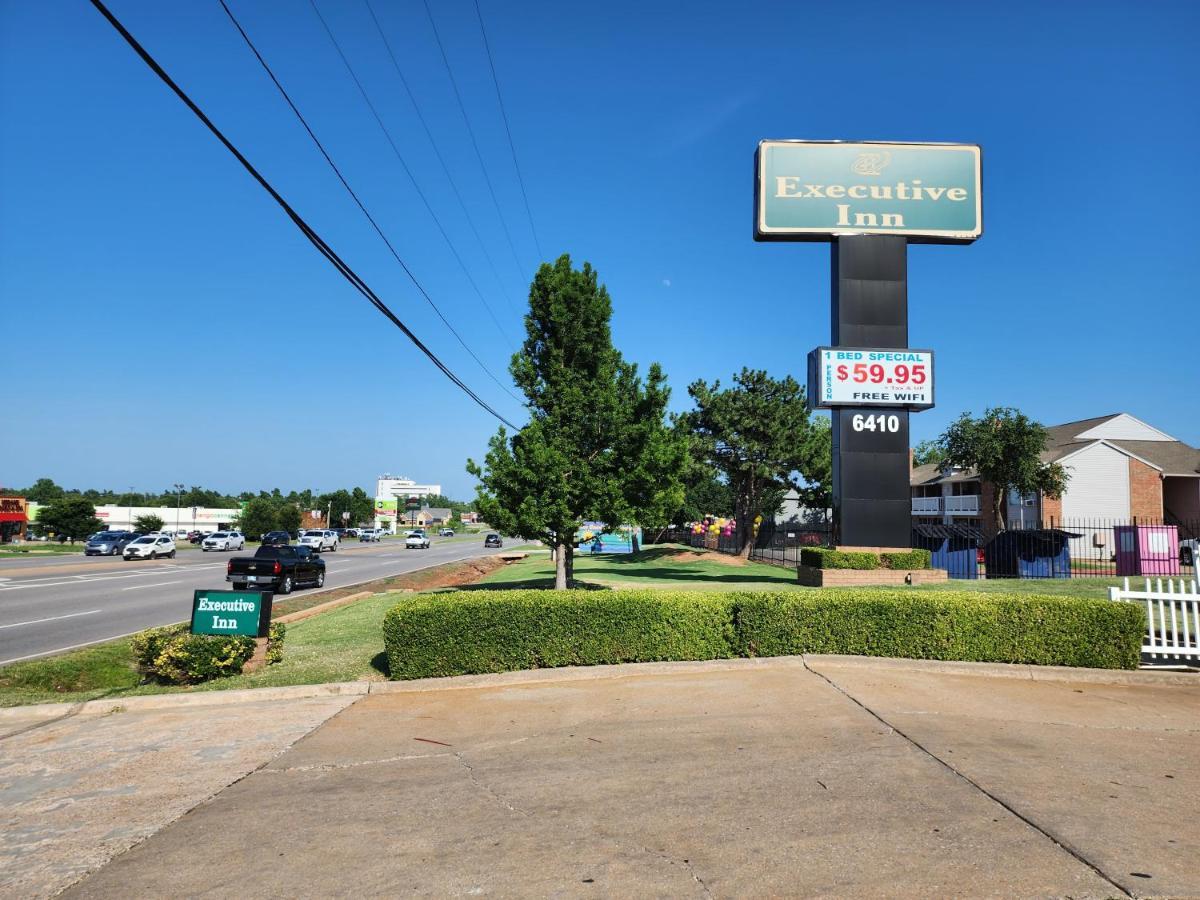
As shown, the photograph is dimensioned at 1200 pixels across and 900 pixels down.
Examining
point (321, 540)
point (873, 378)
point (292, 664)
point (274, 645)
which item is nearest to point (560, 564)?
point (292, 664)

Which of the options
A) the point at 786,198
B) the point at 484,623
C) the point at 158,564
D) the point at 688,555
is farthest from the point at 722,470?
the point at 484,623

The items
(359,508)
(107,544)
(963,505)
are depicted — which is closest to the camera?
(107,544)

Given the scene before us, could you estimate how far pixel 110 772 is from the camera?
6492 mm

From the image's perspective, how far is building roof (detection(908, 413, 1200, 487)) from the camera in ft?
146

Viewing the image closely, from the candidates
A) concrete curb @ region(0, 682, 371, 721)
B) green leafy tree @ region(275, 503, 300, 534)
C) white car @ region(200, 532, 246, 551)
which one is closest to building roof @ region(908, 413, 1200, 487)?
concrete curb @ region(0, 682, 371, 721)

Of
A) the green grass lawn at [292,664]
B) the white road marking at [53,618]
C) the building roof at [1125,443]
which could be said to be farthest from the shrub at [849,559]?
the building roof at [1125,443]

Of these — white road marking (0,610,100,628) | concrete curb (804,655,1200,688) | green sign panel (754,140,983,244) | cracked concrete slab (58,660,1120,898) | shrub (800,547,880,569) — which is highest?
green sign panel (754,140,983,244)

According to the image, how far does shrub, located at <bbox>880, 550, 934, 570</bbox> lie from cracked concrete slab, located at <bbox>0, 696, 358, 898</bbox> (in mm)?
16079

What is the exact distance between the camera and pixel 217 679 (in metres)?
10.3

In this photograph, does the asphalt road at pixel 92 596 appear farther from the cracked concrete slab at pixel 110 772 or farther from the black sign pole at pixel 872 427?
the black sign pole at pixel 872 427

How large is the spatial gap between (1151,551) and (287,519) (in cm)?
7680

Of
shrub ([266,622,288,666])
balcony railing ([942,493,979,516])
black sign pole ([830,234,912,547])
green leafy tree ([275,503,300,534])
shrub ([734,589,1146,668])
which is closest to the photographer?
shrub ([734,589,1146,668])

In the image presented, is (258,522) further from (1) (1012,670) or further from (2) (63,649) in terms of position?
(1) (1012,670)

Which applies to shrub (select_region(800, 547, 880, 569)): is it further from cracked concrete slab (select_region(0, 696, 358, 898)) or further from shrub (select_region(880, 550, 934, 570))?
cracked concrete slab (select_region(0, 696, 358, 898))
